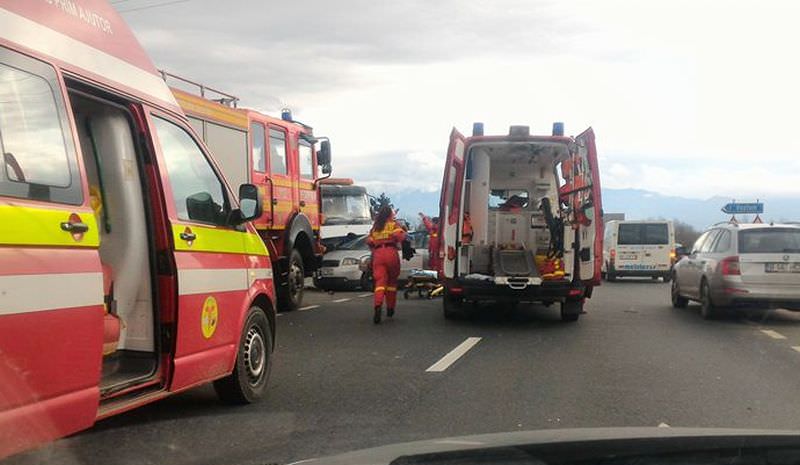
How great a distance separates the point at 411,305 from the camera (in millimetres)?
14320

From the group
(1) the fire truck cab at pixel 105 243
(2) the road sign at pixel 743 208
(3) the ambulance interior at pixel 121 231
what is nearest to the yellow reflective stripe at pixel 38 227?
(1) the fire truck cab at pixel 105 243

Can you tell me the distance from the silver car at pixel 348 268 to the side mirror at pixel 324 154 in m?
4.00

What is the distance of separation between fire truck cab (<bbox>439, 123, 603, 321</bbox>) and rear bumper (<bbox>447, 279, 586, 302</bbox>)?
0.01 m

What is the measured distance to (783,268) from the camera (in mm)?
11234

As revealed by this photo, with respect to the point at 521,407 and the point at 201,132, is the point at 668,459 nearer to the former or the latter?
the point at 521,407

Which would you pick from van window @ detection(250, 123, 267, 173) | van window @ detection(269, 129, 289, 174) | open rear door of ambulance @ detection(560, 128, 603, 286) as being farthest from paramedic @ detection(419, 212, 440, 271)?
van window @ detection(250, 123, 267, 173)

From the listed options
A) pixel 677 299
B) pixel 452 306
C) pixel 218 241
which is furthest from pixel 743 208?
pixel 218 241

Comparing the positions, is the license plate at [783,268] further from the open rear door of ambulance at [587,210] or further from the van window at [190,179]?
the van window at [190,179]

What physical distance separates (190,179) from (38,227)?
1.92m

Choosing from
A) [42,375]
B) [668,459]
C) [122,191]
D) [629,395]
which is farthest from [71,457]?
[629,395]

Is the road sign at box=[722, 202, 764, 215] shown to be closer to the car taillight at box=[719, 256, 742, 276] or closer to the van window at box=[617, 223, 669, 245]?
the van window at box=[617, 223, 669, 245]

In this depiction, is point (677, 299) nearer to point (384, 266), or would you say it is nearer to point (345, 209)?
point (384, 266)

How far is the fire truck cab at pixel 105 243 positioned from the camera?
3352 mm

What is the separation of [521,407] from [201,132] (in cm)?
646
